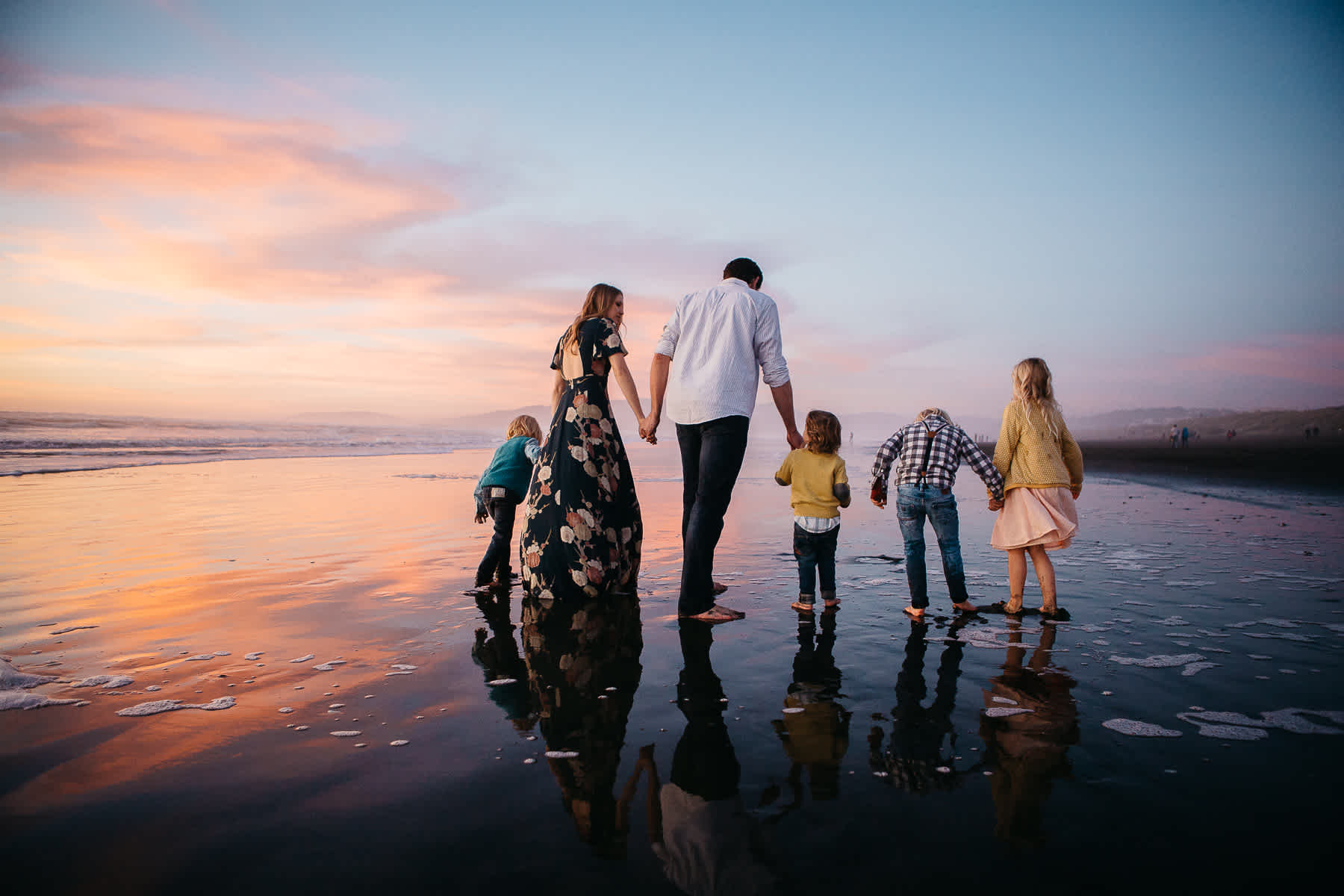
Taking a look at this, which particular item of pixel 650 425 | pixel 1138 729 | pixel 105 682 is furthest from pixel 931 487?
pixel 105 682

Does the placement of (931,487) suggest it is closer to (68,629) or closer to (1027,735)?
(1027,735)

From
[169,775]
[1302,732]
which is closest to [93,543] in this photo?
[169,775]

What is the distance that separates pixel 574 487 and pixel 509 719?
2.49 metres

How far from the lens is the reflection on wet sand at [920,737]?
2467mm

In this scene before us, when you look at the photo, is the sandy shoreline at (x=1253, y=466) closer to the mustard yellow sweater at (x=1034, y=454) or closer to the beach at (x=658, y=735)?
the mustard yellow sweater at (x=1034, y=454)

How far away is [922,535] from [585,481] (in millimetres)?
2600

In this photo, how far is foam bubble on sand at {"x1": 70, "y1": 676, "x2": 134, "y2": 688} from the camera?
341 cm

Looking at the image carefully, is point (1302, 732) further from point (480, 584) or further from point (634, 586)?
point (480, 584)


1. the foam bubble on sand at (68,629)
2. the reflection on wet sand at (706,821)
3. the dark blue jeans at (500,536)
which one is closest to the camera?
the reflection on wet sand at (706,821)

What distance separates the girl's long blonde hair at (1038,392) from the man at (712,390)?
1.81m

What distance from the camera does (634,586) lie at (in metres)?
5.70

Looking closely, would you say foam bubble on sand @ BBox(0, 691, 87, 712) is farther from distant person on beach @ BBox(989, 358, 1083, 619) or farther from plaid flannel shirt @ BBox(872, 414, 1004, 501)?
distant person on beach @ BBox(989, 358, 1083, 619)

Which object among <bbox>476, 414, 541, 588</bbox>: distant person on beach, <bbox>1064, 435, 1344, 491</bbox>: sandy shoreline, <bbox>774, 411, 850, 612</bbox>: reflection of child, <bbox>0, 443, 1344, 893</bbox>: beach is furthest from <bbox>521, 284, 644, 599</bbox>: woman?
<bbox>1064, 435, 1344, 491</bbox>: sandy shoreline

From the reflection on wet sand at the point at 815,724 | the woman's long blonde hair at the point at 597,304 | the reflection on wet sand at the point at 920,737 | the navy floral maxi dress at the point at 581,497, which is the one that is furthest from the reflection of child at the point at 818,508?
the woman's long blonde hair at the point at 597,304
